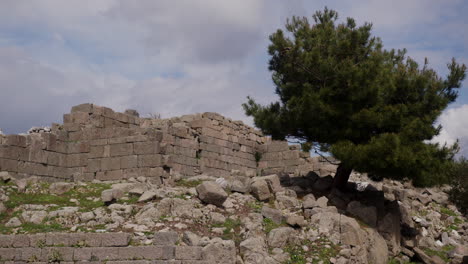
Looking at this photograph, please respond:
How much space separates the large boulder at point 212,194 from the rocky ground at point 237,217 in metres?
0.02

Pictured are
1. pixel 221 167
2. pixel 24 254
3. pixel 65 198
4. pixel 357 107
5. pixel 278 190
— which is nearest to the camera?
pixel 24 254

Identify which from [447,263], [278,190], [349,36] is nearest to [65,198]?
[278,190]

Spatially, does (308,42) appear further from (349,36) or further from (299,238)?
(299,238)

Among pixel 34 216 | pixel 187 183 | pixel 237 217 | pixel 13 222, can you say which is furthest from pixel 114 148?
pixel 237 217

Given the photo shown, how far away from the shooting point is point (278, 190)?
16172 millimetres

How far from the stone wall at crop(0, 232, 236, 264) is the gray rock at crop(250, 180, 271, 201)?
3462 millimetres

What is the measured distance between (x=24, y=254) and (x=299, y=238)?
6.24m

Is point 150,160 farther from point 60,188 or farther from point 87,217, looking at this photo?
point 87,217

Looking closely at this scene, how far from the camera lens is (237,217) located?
13.8 metres

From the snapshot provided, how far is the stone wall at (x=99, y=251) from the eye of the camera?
1165 centimetres

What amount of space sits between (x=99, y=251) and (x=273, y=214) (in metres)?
4.53

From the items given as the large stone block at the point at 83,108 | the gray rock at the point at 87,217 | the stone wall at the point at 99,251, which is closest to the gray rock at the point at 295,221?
the stone wall at the point at 99,251

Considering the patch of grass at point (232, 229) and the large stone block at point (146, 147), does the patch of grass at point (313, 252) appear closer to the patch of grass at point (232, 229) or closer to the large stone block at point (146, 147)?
the patch of grass at point (232, 229)

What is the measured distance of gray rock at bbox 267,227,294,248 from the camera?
1307cm
